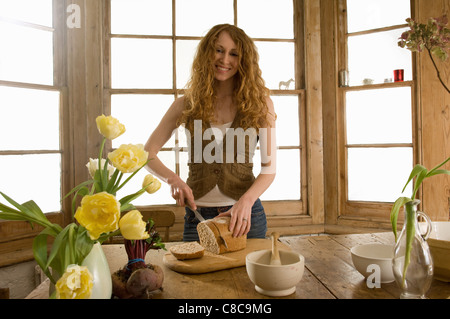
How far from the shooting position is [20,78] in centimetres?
212

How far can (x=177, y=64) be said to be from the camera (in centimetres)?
247

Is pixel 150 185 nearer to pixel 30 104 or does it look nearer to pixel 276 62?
pixel 30 104

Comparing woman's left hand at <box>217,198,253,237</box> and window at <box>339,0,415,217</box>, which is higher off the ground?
window at <box>339,0,415,217</box>

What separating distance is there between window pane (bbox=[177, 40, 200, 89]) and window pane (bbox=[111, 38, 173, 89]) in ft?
0.19

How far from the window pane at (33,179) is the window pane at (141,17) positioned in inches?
37.8

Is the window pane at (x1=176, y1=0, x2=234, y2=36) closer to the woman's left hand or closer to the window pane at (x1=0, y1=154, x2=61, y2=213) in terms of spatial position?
the window pane at (x1=0, y1=154, x2=61, y2=213)

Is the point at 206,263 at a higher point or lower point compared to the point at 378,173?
lower

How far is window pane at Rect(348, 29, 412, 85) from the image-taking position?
244 cm

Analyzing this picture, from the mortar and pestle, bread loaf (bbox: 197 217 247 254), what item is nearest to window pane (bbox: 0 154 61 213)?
bread loaf (bbox: 197 217 247 254)

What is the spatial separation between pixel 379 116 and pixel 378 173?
15.7 inches

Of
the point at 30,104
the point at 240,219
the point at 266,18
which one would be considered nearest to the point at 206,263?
the point at 240,219

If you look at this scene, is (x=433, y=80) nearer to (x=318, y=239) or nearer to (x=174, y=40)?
(x=318, y=239)

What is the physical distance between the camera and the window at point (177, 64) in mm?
2412
